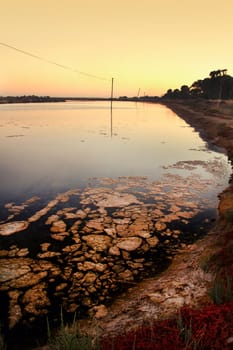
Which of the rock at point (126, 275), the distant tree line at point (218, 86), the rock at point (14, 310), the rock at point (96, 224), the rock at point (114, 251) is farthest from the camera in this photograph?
the distant tree line at point (218, 86)

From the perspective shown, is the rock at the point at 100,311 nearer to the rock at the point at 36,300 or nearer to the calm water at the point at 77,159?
the rock at the point at 36,300

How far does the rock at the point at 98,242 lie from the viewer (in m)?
5.86

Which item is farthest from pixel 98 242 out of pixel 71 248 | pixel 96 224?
pixel 96 224

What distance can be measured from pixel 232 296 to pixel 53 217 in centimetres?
503

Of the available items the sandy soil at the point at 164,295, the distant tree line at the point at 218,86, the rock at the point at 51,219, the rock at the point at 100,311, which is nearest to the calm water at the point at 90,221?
the rock at the point at 51,219

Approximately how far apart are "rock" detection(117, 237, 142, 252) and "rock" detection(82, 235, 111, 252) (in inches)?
10.5

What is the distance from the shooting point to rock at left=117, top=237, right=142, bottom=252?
589cm

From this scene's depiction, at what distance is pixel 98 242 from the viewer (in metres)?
6.05

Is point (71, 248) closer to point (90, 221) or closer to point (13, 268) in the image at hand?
point (13, 268)

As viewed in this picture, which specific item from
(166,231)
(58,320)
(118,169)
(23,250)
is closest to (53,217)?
(23,250)

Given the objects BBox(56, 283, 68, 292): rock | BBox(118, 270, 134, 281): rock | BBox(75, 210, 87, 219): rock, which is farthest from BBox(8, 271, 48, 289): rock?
BBox(75, 210, 87, 219): rock

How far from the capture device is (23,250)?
5656 mm

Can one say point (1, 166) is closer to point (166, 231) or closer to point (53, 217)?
point (53, 217)

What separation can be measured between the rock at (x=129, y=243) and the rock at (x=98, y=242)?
0.27 metres
